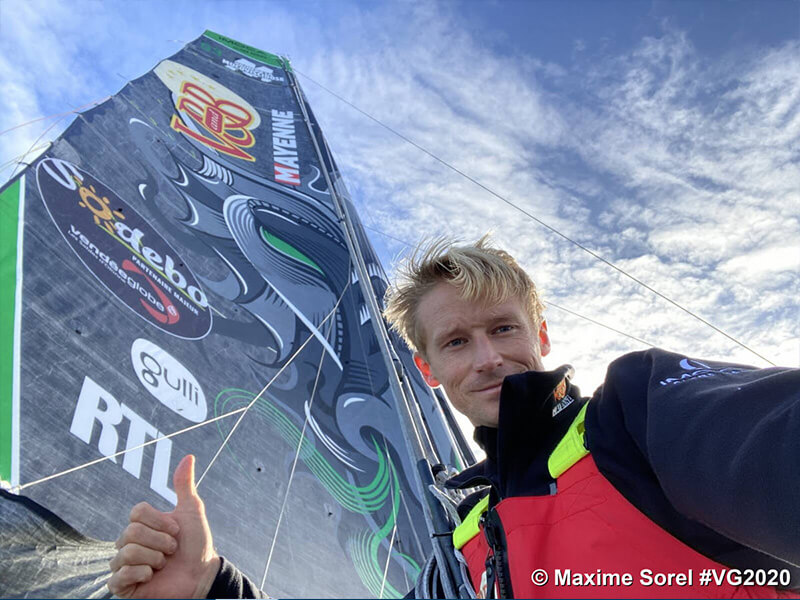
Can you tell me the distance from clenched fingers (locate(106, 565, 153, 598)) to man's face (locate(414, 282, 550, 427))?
0.68 meters

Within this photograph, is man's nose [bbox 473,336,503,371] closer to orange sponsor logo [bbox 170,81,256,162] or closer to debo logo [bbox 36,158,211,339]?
debo logo [bbox 36,158,211,339]

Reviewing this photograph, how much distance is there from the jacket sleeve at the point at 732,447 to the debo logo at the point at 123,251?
2.43 m

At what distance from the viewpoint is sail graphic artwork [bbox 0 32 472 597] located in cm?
168

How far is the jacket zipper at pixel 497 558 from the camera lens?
79cm

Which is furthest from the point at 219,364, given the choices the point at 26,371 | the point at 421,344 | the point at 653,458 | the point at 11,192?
the point at 653,458

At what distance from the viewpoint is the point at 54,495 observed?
1.60 m

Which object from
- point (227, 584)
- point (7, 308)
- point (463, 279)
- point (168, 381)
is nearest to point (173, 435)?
point (168, 381)

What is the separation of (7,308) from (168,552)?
163 centimetres

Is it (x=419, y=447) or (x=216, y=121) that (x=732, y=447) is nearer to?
(x=419, y=447)

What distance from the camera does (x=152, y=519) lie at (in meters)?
0.79

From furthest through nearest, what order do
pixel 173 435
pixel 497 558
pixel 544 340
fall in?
pixel 173 435, pixel 544 340, pixel 497 558

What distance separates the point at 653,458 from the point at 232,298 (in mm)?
2859

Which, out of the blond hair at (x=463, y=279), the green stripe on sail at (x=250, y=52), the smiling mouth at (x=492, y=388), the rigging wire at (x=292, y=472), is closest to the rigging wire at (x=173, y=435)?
the rigging wire at (x=292, y=472)

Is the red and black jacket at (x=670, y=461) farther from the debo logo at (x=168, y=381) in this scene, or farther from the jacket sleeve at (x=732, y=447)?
the debo logo at (x=168, y=381)
